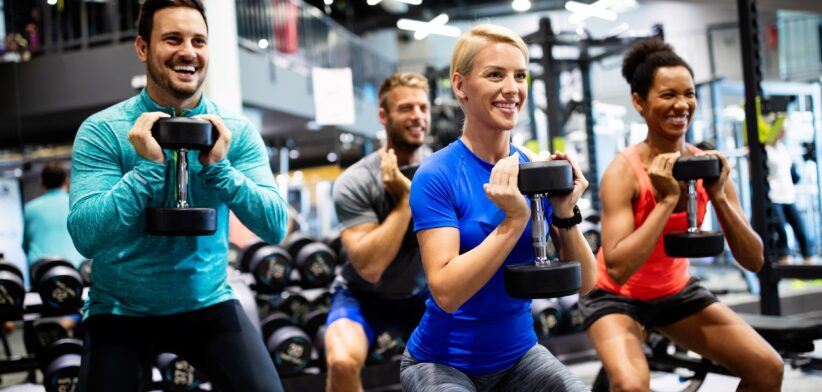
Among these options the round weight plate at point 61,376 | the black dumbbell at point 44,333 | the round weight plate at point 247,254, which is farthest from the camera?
the round weight plate at point 247,254

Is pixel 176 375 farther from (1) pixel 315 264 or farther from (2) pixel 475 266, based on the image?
(2) pixel 475 266

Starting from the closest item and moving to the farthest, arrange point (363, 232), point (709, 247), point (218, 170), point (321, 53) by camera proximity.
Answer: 1. point (218, 170)
2. point (709, 247)
3. point (363, 232)
4. point (321, 53)

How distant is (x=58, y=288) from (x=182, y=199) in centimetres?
234

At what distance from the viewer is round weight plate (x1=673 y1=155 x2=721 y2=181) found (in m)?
2.24

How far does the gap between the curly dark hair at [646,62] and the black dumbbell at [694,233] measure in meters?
0.41

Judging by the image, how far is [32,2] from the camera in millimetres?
7875

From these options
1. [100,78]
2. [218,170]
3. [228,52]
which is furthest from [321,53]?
[218,170]

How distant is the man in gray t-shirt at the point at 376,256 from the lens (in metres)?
2.73

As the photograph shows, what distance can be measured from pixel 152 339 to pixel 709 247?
170cm

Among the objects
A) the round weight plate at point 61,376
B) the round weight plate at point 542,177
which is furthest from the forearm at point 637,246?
the round weight plate at point 61,376

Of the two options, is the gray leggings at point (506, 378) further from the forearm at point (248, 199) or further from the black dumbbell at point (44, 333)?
the black dumbbell at point (44, 333)

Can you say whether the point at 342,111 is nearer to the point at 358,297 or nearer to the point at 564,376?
the point at 358,297

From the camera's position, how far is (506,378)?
178 cm

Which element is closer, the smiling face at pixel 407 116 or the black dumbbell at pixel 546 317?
the smiling face at pixel 407 116
